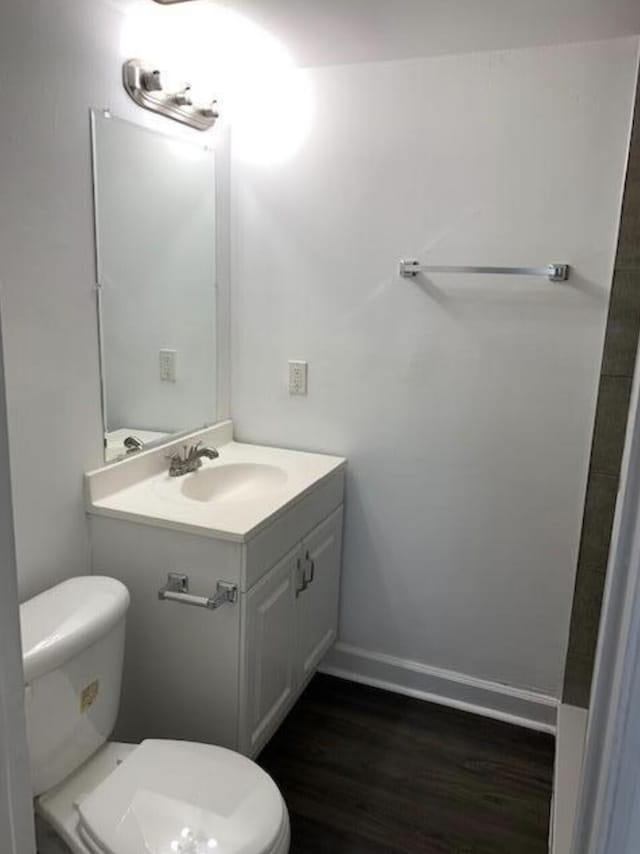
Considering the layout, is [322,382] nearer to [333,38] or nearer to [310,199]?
[310,199]

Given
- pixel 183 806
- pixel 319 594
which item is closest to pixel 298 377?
pixel 319 594

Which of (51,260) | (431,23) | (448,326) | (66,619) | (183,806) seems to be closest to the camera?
(183,806)

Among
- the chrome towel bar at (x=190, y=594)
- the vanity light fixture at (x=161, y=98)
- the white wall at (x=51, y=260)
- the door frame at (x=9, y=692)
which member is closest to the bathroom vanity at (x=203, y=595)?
the chrome towel bar at (x=190, y=594)

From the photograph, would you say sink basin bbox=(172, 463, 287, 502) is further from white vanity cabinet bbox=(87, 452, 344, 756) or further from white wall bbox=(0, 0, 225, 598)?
white wall bbox=(0, 0, 225, 598)

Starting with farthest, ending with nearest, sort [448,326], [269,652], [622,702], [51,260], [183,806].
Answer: [448,326]
[269,652]
[51,260]
[183,806]
[622,702]

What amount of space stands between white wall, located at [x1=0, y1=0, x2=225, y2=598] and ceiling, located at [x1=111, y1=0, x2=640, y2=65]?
8.8 inches

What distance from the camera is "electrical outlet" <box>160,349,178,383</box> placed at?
2182 millimetres

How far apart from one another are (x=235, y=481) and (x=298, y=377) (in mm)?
437

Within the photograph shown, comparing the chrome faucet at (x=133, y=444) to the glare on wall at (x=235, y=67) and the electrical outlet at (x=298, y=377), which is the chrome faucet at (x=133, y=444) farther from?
the glare on wall at (x=235, y=67)

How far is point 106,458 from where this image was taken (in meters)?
1.94

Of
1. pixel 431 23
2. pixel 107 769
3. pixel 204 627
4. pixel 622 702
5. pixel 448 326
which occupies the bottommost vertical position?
pixel 107 769

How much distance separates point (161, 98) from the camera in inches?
77.7

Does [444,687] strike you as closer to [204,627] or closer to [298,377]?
[204,627]

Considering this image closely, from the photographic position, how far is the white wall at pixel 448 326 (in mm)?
1989
